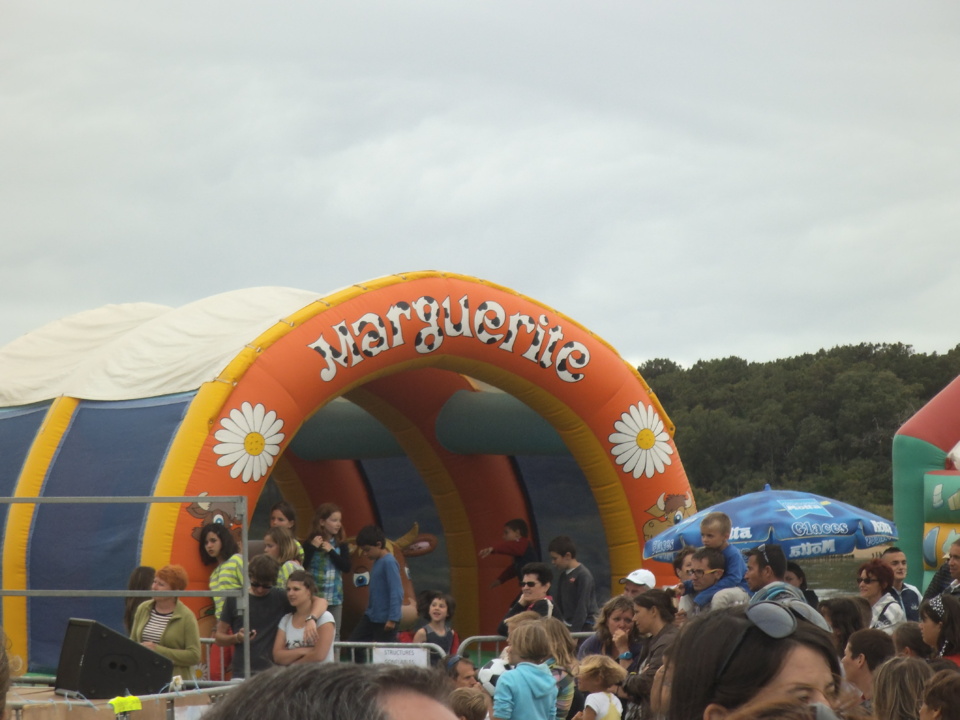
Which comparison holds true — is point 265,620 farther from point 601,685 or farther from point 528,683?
point 601,685

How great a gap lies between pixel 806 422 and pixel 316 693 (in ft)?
103

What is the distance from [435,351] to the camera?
1026 centimetres

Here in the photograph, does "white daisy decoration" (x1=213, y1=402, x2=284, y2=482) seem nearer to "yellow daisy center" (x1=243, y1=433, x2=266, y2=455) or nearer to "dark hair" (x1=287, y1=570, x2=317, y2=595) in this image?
"yellow daisy center" (x1=243, y1=433, x2=266, y2=455)

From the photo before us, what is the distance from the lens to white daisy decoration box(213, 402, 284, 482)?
8.77 meters

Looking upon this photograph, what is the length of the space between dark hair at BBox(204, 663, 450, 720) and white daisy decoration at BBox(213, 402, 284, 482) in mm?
7737

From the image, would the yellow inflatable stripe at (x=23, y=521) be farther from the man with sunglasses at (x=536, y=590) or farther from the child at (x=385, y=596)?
the man with sunglasses at (x=536, y=590)

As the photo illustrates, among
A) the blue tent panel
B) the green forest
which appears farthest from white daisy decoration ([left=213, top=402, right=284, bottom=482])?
the green forest

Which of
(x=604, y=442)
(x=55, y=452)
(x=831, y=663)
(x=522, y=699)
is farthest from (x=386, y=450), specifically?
(x=831, y=663)

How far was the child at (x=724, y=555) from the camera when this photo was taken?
701cm

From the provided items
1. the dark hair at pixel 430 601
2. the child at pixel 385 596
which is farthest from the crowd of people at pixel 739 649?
the child at pixel 385 596

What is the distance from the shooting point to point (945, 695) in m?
3.55

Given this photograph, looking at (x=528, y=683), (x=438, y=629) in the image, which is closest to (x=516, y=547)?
(x=438, y=629)

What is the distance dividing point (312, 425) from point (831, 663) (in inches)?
454

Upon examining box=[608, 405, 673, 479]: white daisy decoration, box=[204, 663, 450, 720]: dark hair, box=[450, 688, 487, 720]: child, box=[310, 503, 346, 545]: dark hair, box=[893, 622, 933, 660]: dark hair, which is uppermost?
box=[608, 405, 673, 479]: white daisy decoration
